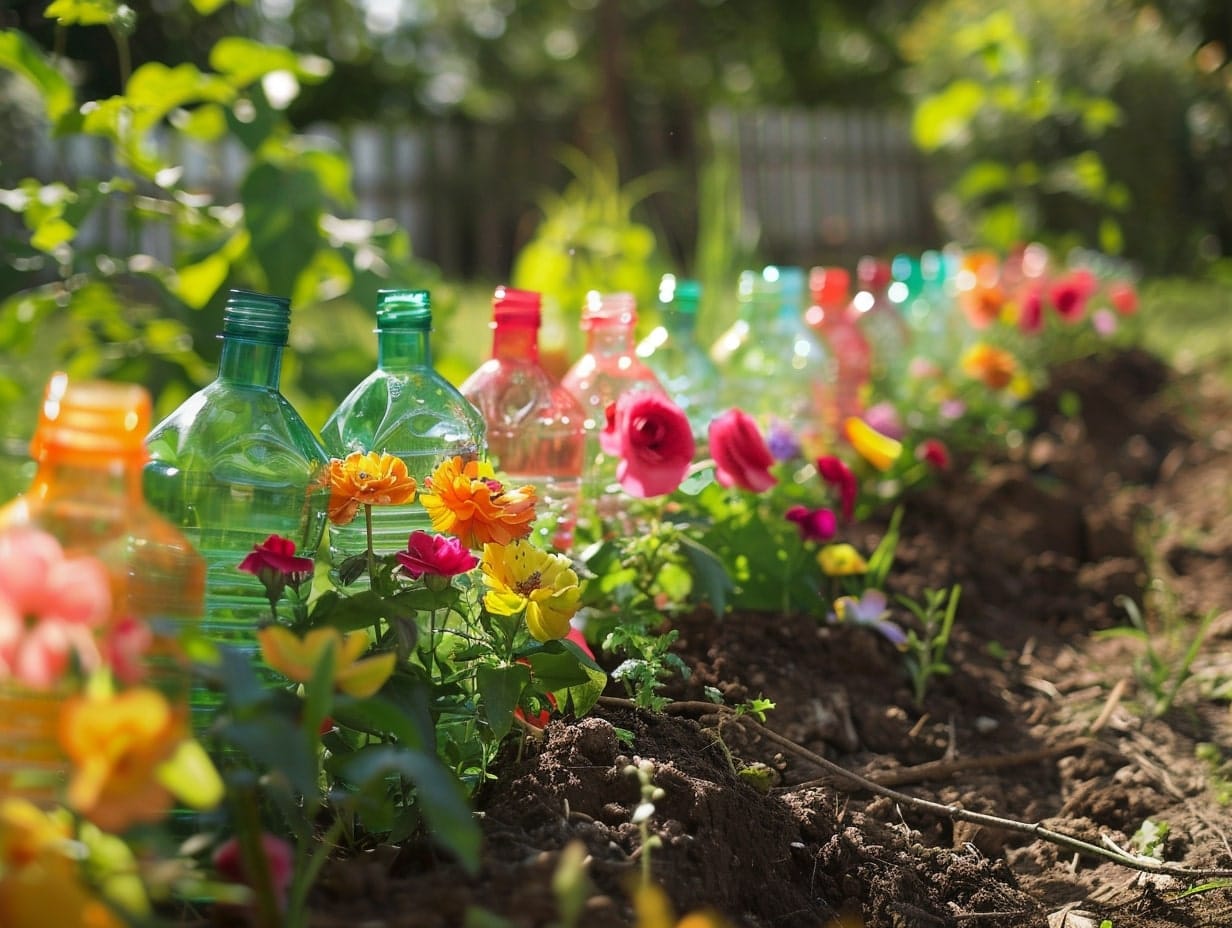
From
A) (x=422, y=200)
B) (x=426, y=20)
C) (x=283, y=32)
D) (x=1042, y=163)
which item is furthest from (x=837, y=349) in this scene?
(x=426, y=20)

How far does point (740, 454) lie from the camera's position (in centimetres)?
194

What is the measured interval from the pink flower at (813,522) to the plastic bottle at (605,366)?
1.02ft

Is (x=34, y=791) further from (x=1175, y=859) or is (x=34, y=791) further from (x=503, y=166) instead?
(x=503, y=166)

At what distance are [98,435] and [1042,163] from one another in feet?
24.5

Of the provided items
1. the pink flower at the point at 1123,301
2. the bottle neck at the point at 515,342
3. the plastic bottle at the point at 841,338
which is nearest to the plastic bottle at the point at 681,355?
the bottle neck at the point at 515,342

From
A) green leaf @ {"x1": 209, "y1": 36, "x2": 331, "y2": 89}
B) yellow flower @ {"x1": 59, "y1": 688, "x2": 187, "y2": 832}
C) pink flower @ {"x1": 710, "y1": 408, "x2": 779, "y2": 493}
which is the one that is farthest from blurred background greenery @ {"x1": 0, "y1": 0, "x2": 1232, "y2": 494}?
yellow flower @ {"x1": 59, "y1": 688, "x2": 187, "y2": 832}

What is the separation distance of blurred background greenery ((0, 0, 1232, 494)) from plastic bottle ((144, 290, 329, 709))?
0.98 m

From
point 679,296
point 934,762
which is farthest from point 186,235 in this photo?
point 934,762

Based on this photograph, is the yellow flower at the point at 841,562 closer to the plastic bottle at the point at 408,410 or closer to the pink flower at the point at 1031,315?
the plastic bottle at the point at 408,410

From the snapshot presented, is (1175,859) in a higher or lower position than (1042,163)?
lower

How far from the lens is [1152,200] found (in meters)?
7.79

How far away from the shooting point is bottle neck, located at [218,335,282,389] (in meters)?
1.47

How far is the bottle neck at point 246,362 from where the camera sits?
1.47 meters

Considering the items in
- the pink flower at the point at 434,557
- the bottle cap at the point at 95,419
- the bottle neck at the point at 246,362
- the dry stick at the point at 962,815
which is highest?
the bottle neck at the point at 246,362
